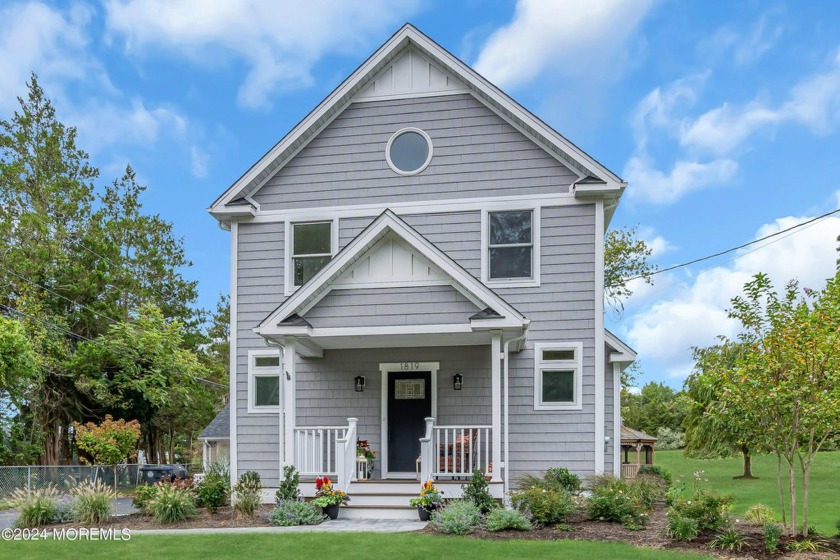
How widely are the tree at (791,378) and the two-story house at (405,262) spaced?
351cm

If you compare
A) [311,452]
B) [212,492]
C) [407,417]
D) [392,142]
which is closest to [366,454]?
[311,452]

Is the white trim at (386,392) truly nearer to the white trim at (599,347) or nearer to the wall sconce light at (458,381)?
the wall sconce light at (458,381)

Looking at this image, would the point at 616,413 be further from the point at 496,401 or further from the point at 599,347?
the point at 496,401

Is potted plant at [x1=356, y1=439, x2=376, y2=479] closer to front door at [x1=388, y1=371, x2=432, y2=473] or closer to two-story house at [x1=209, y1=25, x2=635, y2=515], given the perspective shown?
two-story house at [x1=209, y1=25, x2=635, y2=515]

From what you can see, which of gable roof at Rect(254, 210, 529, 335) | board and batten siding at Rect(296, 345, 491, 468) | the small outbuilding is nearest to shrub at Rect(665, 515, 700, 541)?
gable roof at Rect(254, 210, 529, 335)

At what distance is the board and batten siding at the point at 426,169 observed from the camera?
1341 centimetres

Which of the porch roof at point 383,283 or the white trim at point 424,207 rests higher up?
the white trim at point 424,207

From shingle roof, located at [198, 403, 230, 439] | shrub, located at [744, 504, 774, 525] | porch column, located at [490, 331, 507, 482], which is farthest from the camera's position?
shingle roof, located at [198, 403, 230, 439]

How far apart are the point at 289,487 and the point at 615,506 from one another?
4939 mm

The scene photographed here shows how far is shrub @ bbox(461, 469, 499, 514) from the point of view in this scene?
1051 cm

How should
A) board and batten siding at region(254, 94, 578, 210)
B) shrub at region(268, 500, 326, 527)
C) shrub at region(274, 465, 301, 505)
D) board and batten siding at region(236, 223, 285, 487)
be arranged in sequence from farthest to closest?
1. board and batten siding at region(236, 223, 285, 487)
2. board and batten siding at region(254, 94, 578, 210)
3. shrub at region(274, 465, 301, 505)
4. shrub at region(268, 500, 326, 527)

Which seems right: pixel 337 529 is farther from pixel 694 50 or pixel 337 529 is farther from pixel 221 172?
pixel 221 172

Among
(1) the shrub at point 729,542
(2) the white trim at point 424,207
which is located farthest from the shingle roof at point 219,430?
(1) the shrub at point 729,542

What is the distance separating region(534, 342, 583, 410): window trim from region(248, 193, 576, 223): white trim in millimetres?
2572
